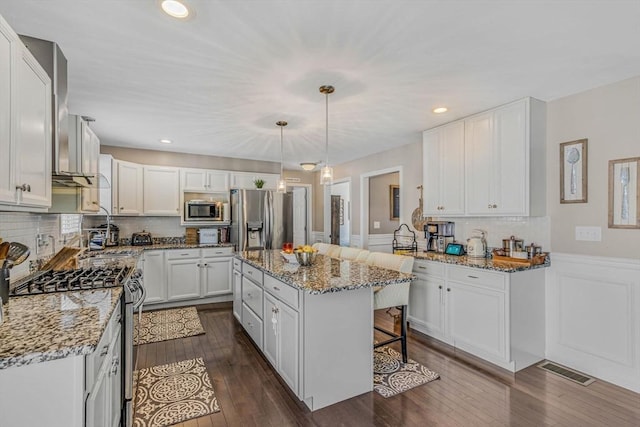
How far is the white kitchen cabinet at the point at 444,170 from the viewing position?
3521mm

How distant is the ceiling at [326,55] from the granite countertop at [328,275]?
1534 millimetres

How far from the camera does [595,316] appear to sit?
105 inches

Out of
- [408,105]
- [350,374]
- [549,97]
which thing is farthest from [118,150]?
[549,97]

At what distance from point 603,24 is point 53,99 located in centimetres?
326

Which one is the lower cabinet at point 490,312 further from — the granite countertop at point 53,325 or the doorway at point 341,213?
the doorway at point 341,213

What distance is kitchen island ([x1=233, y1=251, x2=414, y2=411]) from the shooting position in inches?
85.7

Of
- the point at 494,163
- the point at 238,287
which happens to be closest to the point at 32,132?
the point at 238,287

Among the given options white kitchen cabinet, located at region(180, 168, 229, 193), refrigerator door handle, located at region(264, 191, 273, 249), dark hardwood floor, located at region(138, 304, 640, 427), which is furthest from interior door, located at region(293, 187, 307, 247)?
dark hardwood floor, located at region(138, 304, 640, 427)

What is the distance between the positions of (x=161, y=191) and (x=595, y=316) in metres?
5.42

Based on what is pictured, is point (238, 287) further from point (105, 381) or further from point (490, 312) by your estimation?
point (490, 312)

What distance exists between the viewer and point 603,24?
5.95 ft

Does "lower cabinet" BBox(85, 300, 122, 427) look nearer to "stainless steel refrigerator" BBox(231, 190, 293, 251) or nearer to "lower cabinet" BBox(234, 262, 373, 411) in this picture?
"lower cabinet" BBox(234, 262, 373, 411)

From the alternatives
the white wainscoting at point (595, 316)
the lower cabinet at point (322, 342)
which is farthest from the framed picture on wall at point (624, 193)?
the lower cabinet at point (322, 342)

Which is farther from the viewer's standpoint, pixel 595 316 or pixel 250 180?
pixel 250 180
